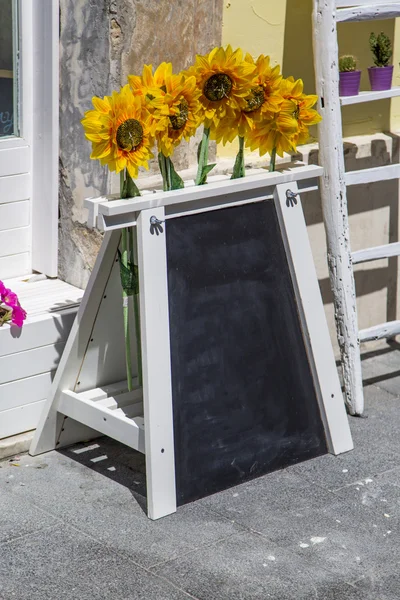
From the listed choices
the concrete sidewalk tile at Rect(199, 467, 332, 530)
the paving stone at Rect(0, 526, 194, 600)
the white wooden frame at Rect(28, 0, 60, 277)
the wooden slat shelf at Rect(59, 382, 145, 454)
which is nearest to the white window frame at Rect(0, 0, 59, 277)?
the white wooden frame at Rect(28, 0, 60, 277)

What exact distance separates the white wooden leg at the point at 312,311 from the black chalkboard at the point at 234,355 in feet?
0.10

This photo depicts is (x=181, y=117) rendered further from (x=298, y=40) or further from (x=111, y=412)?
(x=298, y=40)

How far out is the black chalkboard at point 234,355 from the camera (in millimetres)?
3344

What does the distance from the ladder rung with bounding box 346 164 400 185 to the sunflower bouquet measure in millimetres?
654

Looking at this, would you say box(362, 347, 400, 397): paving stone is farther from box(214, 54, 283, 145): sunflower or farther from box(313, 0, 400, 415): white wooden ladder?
box(214, 54, 283, 145): sunflower

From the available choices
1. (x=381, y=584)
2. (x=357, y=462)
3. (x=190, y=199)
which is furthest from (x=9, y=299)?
(x=381, y=584)

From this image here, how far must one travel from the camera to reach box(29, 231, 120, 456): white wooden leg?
3489mm

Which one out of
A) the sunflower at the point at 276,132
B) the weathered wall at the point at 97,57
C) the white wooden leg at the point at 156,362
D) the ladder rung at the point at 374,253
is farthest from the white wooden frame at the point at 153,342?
the ladder rung at the point at 374,253

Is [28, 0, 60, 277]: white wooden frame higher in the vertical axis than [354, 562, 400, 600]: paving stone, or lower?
higher

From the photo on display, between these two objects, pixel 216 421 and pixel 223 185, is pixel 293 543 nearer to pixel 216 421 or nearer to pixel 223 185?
pixel 216 421

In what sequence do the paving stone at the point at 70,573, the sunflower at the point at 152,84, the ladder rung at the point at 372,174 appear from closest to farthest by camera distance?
the paving stone at the point at 70,573 < the sunflower at the point at 152,84 < the ladder rung at the point at 372,174

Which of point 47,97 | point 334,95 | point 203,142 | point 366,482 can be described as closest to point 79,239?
point 47,97

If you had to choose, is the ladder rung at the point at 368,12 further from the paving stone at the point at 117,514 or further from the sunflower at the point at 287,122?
the paving stone at the point at 117,514

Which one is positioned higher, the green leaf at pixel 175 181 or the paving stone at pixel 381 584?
the green leaf at pixel 175 181
